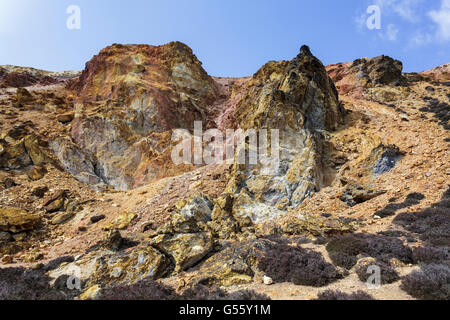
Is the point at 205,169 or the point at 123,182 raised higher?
the point at 205,169

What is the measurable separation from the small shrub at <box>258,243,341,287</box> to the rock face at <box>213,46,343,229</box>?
4848mm

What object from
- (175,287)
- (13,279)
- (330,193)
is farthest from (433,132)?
(13,279)

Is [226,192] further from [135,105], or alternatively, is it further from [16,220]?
[135,105]

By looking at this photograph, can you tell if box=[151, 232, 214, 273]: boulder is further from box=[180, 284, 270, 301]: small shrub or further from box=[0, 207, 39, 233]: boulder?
box=[0, 207, 39, 233]: boulder

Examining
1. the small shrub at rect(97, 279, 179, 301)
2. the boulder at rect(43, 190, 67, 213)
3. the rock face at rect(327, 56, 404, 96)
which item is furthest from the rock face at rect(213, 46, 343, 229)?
the rock face at rect(327, 56, 404, 96)

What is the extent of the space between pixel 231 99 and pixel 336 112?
22.8 metres

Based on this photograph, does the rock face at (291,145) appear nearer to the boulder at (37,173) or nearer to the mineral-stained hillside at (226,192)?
the mineral-stained hillside at (226,192)

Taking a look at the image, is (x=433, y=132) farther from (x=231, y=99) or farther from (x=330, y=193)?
(x=231, y=99)

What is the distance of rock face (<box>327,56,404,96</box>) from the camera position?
1328 inches

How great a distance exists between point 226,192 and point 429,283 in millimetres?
11586

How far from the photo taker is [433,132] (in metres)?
17.9

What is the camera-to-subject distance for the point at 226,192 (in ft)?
52.0

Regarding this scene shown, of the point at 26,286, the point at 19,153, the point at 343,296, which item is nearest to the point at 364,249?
the point at 343,296

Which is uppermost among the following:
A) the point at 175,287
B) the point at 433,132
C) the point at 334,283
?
the point at 433,132
